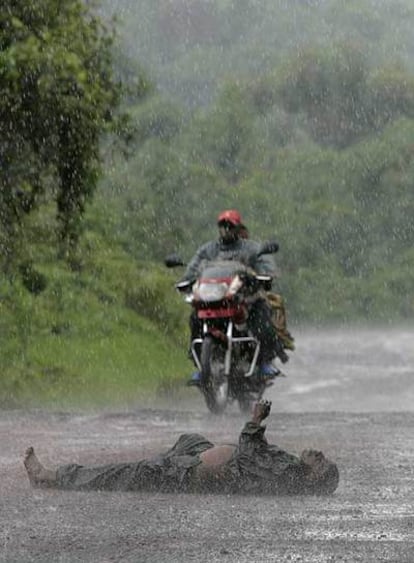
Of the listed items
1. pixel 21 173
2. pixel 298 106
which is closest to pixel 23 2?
pixel 21 173

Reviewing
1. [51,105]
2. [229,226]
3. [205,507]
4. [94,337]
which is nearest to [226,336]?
[229,226]

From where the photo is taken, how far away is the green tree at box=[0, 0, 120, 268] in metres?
16.6

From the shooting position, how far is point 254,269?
15008mm

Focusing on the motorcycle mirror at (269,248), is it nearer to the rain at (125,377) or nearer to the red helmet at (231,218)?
the rain at (125,377)

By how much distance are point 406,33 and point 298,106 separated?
1975 inches

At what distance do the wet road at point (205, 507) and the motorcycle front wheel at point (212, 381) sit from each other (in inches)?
40.5

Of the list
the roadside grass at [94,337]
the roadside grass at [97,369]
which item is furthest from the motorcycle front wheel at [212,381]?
the roadside grass at [97,369]

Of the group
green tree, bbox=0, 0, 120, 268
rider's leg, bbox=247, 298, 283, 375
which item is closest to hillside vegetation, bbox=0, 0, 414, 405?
green tree, bbox=0, 0, 120, 268

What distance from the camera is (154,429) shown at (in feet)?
39.0

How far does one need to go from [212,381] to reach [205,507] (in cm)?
709

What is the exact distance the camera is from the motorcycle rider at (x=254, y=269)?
586 inches

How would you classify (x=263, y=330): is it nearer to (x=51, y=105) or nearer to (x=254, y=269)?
(x=254, y=269)

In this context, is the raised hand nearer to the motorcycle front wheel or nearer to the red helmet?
the motorcycle front wheel

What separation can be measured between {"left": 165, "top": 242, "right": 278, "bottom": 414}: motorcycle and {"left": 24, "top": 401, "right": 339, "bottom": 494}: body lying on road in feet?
21.1
